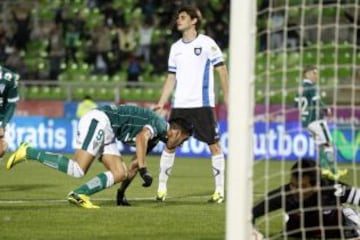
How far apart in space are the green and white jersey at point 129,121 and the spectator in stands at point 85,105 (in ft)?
38.7

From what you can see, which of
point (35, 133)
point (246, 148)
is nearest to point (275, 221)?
point (246, 148)

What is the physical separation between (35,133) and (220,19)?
6.73 metres

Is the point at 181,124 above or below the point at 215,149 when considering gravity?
above

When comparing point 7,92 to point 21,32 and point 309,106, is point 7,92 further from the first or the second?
point 21,32

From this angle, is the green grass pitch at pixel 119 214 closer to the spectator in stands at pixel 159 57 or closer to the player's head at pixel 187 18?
the player's head at pixel 187 18

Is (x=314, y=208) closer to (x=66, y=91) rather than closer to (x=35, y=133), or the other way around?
(x=35, y=133)

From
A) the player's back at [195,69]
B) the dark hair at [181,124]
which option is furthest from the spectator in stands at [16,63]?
the dark hair at [181,124]

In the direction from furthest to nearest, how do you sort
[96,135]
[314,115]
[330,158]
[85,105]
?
[85,105] < [314,115] < [330,158] < [96,135]

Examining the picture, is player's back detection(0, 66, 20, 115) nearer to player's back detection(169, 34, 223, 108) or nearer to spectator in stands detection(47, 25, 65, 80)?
player's back detection(169, 34, 223, 108)

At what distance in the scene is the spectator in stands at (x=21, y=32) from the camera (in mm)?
27766

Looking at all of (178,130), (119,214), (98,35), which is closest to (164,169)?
(178,130)

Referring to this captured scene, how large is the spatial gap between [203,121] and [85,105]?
37.2ft

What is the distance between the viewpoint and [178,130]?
1081 cm

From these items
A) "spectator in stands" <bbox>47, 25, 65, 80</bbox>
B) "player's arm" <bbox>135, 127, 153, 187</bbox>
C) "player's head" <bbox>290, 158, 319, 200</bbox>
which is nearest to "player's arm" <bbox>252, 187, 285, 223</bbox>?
"player's head" <bbox>290, 158, 319, 200</bbox>
